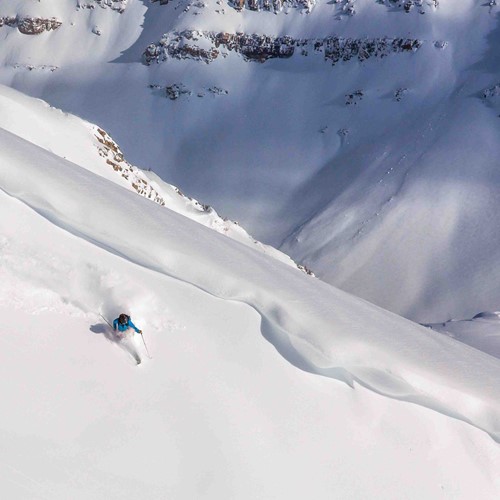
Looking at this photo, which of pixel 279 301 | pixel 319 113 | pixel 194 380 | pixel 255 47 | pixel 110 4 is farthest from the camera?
pixel 110 4

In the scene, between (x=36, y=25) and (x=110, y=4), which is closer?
(x=110, y=4)

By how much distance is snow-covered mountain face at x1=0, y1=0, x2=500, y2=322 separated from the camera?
181 feet

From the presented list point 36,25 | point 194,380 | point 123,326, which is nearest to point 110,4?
point 36,25

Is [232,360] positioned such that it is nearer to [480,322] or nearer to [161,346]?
[161,346]

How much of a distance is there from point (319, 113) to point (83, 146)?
54656 mm

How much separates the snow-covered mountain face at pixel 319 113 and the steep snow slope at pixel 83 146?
93.0ft

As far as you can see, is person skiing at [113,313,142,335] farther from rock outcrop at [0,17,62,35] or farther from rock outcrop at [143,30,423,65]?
rock outcrop at [0,17,62,35]

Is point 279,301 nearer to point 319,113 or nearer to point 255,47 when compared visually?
point 319,113

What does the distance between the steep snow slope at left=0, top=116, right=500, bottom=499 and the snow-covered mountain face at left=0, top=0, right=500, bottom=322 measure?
42.5 meters

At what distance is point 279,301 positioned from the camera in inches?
291

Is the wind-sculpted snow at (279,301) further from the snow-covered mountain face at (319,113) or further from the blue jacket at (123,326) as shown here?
the snow-covered mountain face at (319,113)

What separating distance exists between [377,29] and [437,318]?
129 ft

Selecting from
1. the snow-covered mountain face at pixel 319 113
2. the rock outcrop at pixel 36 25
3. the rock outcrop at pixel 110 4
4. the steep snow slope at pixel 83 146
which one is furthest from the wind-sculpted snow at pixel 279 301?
the rock outcrop at pixel 36 25

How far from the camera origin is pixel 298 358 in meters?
6.97
